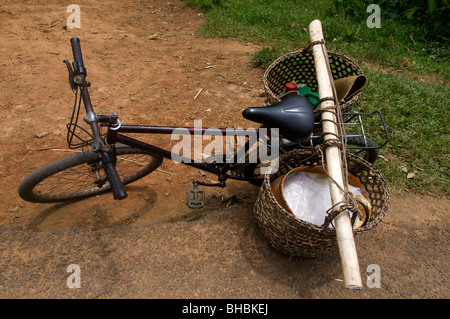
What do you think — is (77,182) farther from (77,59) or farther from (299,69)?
(299,69)

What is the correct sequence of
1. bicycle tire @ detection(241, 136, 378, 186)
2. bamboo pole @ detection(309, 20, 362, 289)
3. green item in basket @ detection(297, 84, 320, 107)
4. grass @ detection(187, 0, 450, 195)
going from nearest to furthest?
bamboo pole @ detection(309, 20, 362, 289)
green item in basket @ detection(297, 84, 320, 107)
bicycle tire @ detection(241, 136, 378, 186)
grass @ detection(187, 0, 450, 195)

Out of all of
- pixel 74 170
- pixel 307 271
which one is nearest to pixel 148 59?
pixel 74 170

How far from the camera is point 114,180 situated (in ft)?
5.23

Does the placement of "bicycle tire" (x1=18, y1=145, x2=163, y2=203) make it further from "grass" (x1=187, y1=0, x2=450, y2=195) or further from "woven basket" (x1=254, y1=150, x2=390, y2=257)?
"grass" (x1=187, y1=0, x2=450, y2=195)

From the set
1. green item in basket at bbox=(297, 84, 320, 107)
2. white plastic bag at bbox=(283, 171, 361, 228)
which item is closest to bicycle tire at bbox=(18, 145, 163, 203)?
white plastic bag at bbox=(283, 171, 361, 228)

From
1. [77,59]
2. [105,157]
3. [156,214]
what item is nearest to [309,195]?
[105,157]

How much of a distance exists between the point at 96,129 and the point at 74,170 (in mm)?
1141

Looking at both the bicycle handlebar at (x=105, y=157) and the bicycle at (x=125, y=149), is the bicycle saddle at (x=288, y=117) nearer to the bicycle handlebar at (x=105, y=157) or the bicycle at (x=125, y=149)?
the bicycle at (x=125, y=149)

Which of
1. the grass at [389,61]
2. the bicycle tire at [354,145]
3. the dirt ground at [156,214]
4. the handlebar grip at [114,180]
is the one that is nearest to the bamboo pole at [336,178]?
the bicycle tire at [354,145]

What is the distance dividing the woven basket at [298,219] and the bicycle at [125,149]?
14 centimetres

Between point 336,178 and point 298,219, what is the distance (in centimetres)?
36

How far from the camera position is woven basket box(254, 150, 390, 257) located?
5.91 feet
